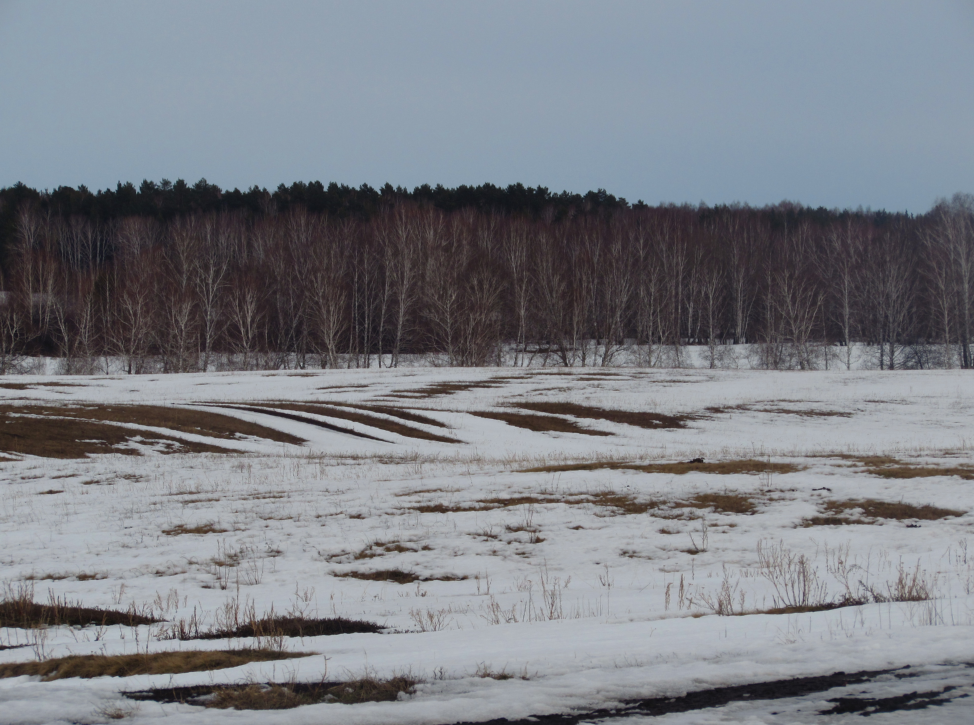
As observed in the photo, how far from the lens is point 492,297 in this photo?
229 ft

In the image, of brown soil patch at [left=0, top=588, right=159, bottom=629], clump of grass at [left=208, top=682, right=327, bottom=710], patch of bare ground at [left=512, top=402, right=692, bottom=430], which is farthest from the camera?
patch of bare ground at [left=512, top=402, right=692, bottom=430]

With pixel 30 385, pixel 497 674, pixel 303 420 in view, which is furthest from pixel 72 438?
pixel 497 674

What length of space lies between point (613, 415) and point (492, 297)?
36.2 meters

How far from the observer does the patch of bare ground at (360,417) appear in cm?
2980

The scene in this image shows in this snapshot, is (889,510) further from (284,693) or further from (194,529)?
(194,529)

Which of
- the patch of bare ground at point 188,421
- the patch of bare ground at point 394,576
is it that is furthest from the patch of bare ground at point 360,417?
the patch of bare ground at point 394,576

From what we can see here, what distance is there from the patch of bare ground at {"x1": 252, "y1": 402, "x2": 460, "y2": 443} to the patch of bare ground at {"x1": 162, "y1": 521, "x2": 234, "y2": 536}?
57.2 feet

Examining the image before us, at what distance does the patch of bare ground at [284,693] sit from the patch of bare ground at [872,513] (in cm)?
769

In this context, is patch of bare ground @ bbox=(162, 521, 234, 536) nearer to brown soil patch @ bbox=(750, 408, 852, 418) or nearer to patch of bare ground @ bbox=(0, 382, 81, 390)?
brown soil patch @ bbox=(750, 408, 852, 418)

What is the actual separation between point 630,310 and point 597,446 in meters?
53.2

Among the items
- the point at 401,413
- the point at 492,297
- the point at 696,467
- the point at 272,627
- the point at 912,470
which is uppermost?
the point at 492,297

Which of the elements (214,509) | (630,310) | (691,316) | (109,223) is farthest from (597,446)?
(109,223)

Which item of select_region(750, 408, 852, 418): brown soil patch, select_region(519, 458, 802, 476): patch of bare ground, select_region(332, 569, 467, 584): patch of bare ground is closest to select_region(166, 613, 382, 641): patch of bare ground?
select_region(332, 569, 467, 584): patch of bare ground

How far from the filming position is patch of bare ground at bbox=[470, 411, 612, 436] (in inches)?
1255
